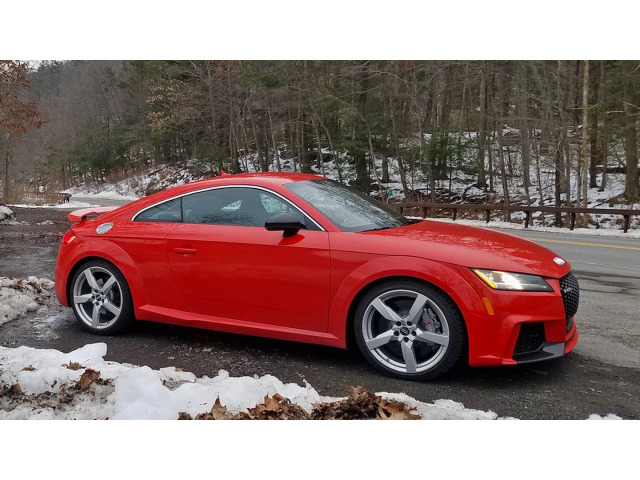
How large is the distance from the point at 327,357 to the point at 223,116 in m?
11.0

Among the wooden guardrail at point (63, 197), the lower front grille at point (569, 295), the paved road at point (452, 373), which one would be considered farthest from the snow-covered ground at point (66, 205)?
the lower front grille at point (569, 295)

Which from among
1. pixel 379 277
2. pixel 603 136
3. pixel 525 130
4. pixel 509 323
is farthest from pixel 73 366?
pixel 525 130

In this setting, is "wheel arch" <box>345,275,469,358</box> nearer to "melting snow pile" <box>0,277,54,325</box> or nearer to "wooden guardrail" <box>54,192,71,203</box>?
"melting snow pile" <box>0,277,54,325</box>

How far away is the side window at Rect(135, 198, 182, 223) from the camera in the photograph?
395 centimetres

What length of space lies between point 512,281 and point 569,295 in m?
0.47

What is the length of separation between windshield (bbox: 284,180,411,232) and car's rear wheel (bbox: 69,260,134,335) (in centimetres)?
159

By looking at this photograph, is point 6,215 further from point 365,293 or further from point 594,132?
point 594,132

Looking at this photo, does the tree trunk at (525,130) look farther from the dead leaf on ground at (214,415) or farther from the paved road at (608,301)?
the dead leaf on ground at (214,415)

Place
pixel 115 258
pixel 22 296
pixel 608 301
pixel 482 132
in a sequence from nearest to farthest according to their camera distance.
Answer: pixel 115 258
pixel 22 296
pixel 608 301
pixel 482 132

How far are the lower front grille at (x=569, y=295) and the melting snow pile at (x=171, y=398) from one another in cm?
66

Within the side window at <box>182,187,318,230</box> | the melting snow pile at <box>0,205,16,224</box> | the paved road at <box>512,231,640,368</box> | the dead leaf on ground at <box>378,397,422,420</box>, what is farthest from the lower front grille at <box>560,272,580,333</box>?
the melting snow pile at <box>0,205,16,224</box>

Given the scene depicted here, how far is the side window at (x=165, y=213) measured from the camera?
3.95 meters

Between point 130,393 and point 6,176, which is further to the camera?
point 6,176

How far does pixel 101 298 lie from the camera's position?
409cm
